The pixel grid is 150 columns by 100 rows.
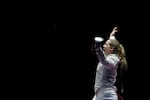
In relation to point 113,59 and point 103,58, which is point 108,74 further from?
point 103,58

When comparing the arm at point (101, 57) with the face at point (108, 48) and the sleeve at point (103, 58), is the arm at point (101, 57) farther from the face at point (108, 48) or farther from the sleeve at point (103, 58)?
the face at point (108, 48)

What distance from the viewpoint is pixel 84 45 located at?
258 inches

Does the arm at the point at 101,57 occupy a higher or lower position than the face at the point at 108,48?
lower

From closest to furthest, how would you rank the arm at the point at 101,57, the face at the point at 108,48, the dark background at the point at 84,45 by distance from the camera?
the arm at the point at 101,57 → the face at the point at 108,48 → the dark background at the point at 84,45

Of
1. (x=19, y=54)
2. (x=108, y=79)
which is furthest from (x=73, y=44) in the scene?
(x=108, y=79)

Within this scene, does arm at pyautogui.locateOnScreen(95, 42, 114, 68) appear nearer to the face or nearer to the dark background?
the face

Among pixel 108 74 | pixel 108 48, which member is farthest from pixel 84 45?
pixel 108 74

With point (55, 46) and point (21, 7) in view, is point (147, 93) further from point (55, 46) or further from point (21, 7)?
point (21, 7)

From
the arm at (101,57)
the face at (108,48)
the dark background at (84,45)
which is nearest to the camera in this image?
the arm at (101,57)

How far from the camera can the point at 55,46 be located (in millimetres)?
6535

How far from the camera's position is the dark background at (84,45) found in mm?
6477

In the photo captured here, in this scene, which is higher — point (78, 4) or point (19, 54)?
point (78, 4)

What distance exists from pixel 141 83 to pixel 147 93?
171mm

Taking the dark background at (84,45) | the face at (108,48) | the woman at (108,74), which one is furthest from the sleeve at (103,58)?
the dark background at (84,45)
